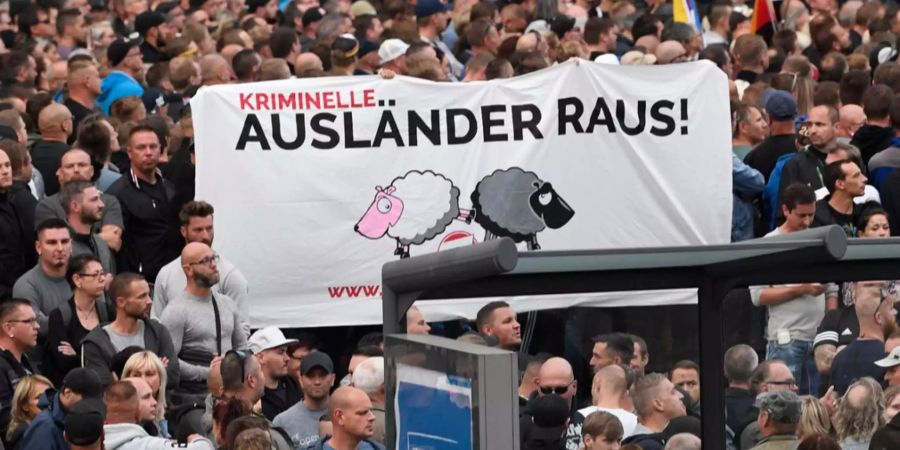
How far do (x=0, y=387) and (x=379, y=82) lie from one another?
3.28 meters

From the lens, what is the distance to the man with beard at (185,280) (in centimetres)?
1142

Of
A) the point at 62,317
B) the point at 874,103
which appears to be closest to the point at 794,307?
the point at 62,317

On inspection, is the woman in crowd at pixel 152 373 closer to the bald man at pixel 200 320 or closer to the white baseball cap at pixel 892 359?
the bald man at pixel 200 320

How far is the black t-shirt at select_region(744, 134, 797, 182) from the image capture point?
13.0 metres

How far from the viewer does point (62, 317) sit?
430 inches

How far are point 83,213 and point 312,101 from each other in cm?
157

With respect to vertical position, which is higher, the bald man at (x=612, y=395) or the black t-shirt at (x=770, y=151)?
the black t-shirt at (x=770, y=151)

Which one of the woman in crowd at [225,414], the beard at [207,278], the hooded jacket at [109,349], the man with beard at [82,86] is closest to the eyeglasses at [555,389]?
the woman in crowd at [225,414]

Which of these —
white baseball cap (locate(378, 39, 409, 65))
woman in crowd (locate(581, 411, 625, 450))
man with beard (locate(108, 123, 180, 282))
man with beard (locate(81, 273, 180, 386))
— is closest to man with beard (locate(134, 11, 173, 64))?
white baseball cap (locate(378, 39, 409, 65))

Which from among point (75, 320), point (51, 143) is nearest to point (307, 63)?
point (51, 143)

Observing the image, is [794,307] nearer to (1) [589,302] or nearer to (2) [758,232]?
(1) [589,302]

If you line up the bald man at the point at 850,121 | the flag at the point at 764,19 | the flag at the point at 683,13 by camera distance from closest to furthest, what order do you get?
the bald man at the point at 850,121 < the flag at the point at 683,13 < the flag at the point at 764,19

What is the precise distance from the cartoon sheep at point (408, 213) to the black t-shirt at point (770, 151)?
2179mm

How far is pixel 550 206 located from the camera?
12.1 m
